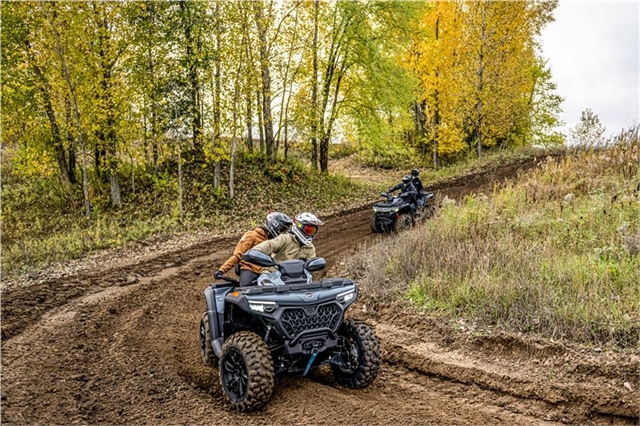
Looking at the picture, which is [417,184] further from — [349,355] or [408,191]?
[349,355]

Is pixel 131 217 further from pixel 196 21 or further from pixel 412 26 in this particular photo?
pixel 412 26

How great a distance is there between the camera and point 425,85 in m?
28.9

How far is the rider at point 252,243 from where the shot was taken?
22.4 ft

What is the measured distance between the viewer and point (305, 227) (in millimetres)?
6785

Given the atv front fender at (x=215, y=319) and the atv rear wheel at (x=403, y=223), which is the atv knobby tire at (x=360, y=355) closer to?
the atv front fender at (x=215, y=319)

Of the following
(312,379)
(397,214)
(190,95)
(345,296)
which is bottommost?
(312,379)

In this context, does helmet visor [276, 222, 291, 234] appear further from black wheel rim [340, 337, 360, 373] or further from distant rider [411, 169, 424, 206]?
distant rider [411, 169, 424, 206]

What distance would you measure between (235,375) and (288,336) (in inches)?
29.9

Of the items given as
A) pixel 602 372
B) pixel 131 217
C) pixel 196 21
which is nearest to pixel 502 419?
pixel 602 372

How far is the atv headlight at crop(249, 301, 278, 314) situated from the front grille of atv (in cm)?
13

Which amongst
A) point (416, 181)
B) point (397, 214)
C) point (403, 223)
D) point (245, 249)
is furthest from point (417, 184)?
point (245, 249)

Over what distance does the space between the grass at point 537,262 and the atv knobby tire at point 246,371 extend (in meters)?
3.42

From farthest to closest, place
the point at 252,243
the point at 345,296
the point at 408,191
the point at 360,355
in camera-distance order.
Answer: the point at 408,191, the point at 252,243, the point at 360,355, the point at 345,296

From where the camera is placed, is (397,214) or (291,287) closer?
(291,287)
